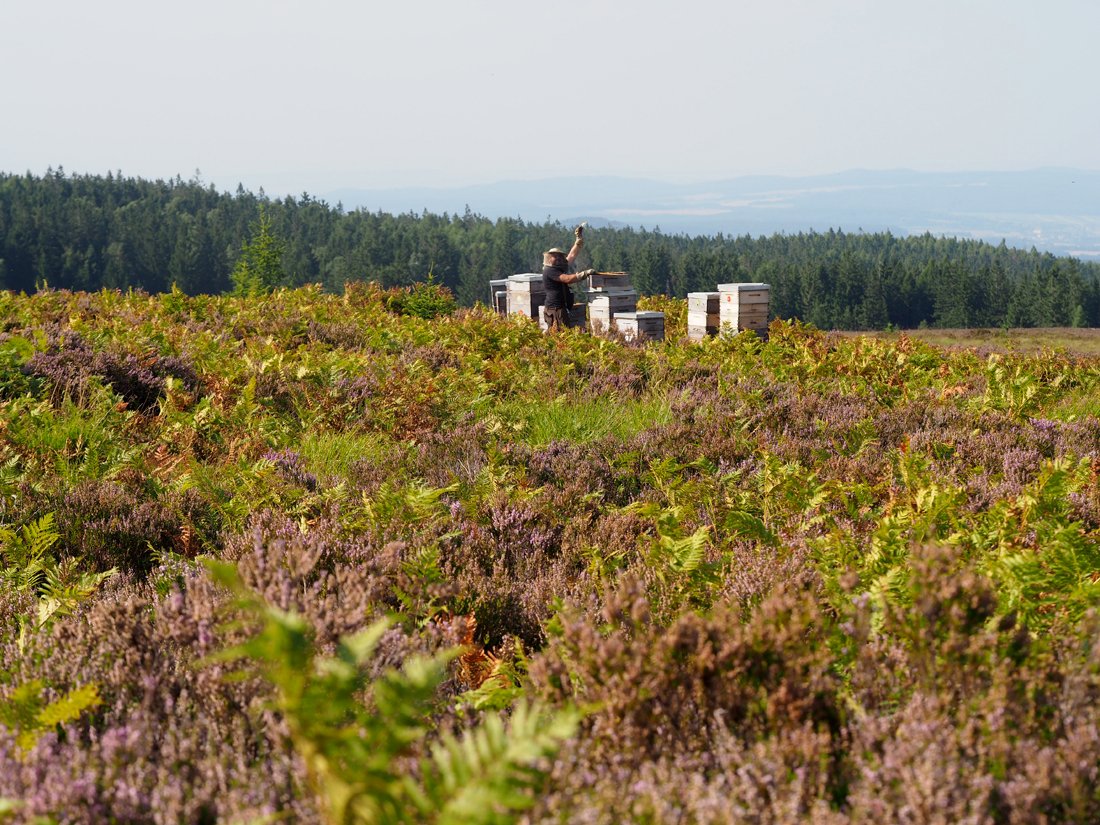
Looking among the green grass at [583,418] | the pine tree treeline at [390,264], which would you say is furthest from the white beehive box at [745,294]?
the pine tree treeline at [390,264]

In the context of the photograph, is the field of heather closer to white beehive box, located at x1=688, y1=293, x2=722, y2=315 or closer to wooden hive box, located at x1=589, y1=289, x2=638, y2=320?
white beehive box, located at x1=688, y1=293, x2=722, y2=315

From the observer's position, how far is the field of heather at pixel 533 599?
6.07 ft

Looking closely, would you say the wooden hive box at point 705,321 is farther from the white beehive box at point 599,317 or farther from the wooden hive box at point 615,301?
the white beehive box at point 599,317

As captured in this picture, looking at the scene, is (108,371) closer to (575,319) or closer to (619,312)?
(575,319)

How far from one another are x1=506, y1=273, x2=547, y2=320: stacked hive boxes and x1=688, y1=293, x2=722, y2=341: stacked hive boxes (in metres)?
3.31

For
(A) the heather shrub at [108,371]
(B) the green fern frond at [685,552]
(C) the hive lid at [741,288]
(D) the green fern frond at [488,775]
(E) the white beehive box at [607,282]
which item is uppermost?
(E) the white beehive box at [607,282]

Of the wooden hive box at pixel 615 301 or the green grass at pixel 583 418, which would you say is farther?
the wooden hive box at pixel 615 301

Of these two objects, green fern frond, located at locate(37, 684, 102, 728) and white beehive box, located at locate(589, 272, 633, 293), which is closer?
green fern frond, located at locate(37, 684, 102, 728)

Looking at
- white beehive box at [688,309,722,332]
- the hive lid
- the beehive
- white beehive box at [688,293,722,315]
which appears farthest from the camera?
the beehive

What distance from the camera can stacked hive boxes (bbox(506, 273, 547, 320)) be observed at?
18438 millimetres

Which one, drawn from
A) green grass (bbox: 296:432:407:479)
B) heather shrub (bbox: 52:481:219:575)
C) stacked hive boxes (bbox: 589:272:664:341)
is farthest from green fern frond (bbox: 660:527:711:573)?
stacked hive boxes (bbox: 589:272:664:341)

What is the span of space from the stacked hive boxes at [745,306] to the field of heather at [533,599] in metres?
7.38

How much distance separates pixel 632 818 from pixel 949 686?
0.93m

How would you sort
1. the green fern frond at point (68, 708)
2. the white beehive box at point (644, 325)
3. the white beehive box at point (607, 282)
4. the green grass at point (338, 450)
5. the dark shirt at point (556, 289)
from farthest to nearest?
the white beehive box at point (607, 282), the dark shirt at point (556, 289), the white beehive box at point (644, 325), the green grass at point (338, 450), the green fern frond at point (68, 708)
